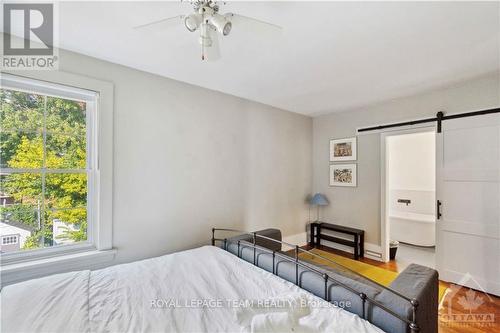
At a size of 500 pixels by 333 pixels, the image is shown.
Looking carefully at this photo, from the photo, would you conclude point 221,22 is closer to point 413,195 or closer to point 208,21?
point 208,21

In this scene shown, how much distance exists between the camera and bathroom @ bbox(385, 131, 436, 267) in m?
4.07

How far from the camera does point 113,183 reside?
2260 millimetres

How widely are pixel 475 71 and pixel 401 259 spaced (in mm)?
2771

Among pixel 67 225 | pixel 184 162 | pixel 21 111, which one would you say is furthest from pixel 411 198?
pixel 21 111

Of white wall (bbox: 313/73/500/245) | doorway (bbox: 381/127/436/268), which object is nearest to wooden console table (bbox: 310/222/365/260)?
white wall (bbox: 313/73/500/245)

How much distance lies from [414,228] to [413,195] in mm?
907

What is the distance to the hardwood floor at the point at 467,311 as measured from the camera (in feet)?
6.72

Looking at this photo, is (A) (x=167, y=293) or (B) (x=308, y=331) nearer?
(B) (x=308, y=331)

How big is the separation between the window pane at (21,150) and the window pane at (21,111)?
5cm

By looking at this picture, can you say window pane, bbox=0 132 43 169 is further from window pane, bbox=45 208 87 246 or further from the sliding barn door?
the sliding barn door

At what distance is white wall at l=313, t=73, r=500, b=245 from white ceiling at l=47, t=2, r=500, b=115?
25cm

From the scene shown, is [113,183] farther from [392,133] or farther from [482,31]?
[392,133]

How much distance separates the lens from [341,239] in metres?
3.86

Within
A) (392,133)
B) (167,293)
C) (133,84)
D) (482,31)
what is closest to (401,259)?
(392,133)
